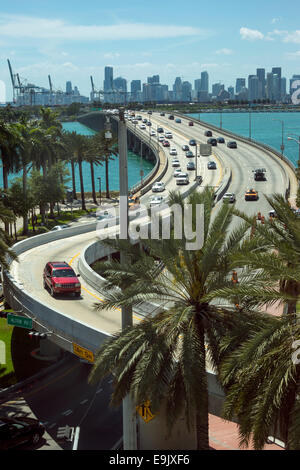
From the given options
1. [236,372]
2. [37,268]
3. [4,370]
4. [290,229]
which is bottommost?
[4,370]

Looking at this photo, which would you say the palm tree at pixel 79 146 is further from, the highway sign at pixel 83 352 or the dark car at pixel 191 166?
the highway sign at pixel 83 352

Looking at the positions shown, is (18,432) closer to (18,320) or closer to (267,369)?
(18,320)

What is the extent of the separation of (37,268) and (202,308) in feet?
67.7

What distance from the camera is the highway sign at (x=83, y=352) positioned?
64.3 feet

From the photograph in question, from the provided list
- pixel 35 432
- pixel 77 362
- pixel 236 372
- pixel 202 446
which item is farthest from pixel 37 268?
pixel 236 372

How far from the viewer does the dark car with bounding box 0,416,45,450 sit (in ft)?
63.6

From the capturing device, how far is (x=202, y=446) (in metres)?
14.1

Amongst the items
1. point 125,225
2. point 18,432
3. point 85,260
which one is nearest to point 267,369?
point 125,225

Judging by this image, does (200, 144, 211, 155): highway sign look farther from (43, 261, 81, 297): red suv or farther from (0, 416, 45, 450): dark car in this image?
(0, 416, 45, 450): dark car

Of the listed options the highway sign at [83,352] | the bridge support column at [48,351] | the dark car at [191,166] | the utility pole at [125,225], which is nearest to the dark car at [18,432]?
the highway sign at [83,352]

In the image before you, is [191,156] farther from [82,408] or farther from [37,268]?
[82,408]

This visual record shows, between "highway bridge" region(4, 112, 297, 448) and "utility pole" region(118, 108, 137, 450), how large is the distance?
1132 mm

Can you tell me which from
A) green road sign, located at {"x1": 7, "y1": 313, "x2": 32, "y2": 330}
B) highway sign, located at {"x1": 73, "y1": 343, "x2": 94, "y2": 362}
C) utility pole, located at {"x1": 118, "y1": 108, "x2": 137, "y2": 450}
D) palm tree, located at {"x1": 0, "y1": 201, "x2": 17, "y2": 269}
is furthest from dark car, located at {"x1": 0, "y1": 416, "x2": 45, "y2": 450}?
utility pole, located at {"x1": 118, "y1": 108, "x2": 137, "y2": 450}

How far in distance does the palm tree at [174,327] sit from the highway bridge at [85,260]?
151 cm
